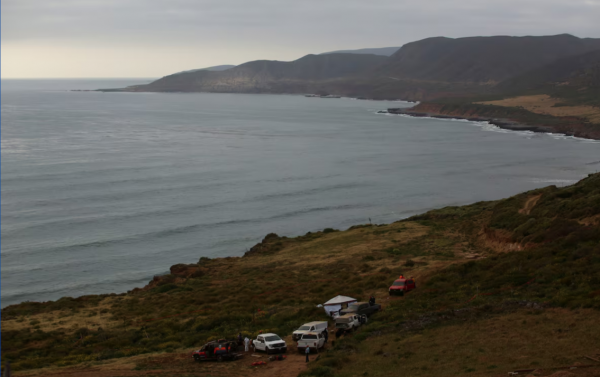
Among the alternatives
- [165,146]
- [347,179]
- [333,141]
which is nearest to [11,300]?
[347,179]

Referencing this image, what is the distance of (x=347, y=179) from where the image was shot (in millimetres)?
78500

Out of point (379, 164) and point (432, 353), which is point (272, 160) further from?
point (432, 353)

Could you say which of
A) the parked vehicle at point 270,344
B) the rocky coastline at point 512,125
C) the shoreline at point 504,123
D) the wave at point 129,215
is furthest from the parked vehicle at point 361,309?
the rocky coastline at point 512,125

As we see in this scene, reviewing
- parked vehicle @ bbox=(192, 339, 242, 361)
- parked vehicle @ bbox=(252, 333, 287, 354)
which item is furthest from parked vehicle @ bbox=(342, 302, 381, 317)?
parked vehicle @ bbox=(192, 339, 242, 361)

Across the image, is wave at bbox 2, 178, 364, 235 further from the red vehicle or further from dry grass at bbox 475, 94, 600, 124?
dry grass at bbox 475, 94, 600, 124

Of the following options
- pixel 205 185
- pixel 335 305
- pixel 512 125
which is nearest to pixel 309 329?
pixel 335 305

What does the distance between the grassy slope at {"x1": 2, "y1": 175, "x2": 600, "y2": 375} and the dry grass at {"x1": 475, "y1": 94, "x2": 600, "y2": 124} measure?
112238 millimetres

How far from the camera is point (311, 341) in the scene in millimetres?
18797

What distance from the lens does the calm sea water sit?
45531 millimetres

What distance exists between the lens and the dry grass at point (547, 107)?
146212mm

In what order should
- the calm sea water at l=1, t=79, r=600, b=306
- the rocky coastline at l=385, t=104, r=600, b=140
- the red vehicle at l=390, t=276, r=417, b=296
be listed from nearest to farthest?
the red vehicle at l=390, t=276, r=417, b=296 → the calm sea water at l=1, t=79, r=600, b=306 → the rocky coastline at l=385, t=104, r=600, b=140

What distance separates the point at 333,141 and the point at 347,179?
44302 mm

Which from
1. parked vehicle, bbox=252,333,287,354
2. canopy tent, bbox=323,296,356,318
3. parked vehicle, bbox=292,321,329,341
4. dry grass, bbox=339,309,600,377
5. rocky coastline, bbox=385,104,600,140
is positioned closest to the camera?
dry grass, bbox=339,309,600,377

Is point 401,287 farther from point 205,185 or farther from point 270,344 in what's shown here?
point 205,185
